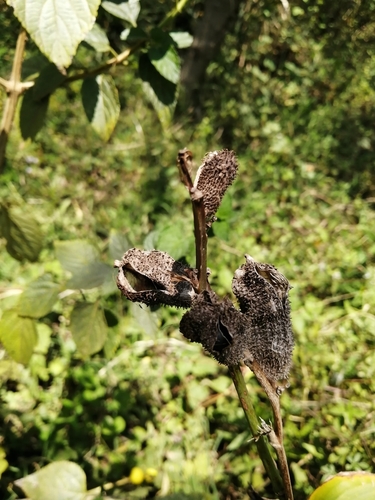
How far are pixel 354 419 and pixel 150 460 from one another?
71 centimetres

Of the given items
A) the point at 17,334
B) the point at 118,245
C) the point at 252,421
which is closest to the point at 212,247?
the point at 118,245

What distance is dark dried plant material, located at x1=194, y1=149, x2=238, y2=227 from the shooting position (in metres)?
0.45

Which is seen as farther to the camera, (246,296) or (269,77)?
(269,77)

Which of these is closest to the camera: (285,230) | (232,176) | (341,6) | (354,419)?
(232,176)

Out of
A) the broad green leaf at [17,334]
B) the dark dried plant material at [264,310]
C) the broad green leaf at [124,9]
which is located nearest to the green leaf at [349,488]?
the dark dried plant material at [264,310]

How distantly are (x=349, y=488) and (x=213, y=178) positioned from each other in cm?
44

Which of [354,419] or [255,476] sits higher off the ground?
[354,419]

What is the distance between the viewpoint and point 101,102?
1035 mm

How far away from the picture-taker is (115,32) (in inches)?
84.8

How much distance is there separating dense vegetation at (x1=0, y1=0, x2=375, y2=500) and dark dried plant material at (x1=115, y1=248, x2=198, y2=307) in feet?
1.79

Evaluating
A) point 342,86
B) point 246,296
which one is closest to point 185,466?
point 246,296

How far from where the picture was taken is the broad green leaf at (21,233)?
106cm

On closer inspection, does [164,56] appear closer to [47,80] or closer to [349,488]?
[47,80]

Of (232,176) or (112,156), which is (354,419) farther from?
(112,156)
